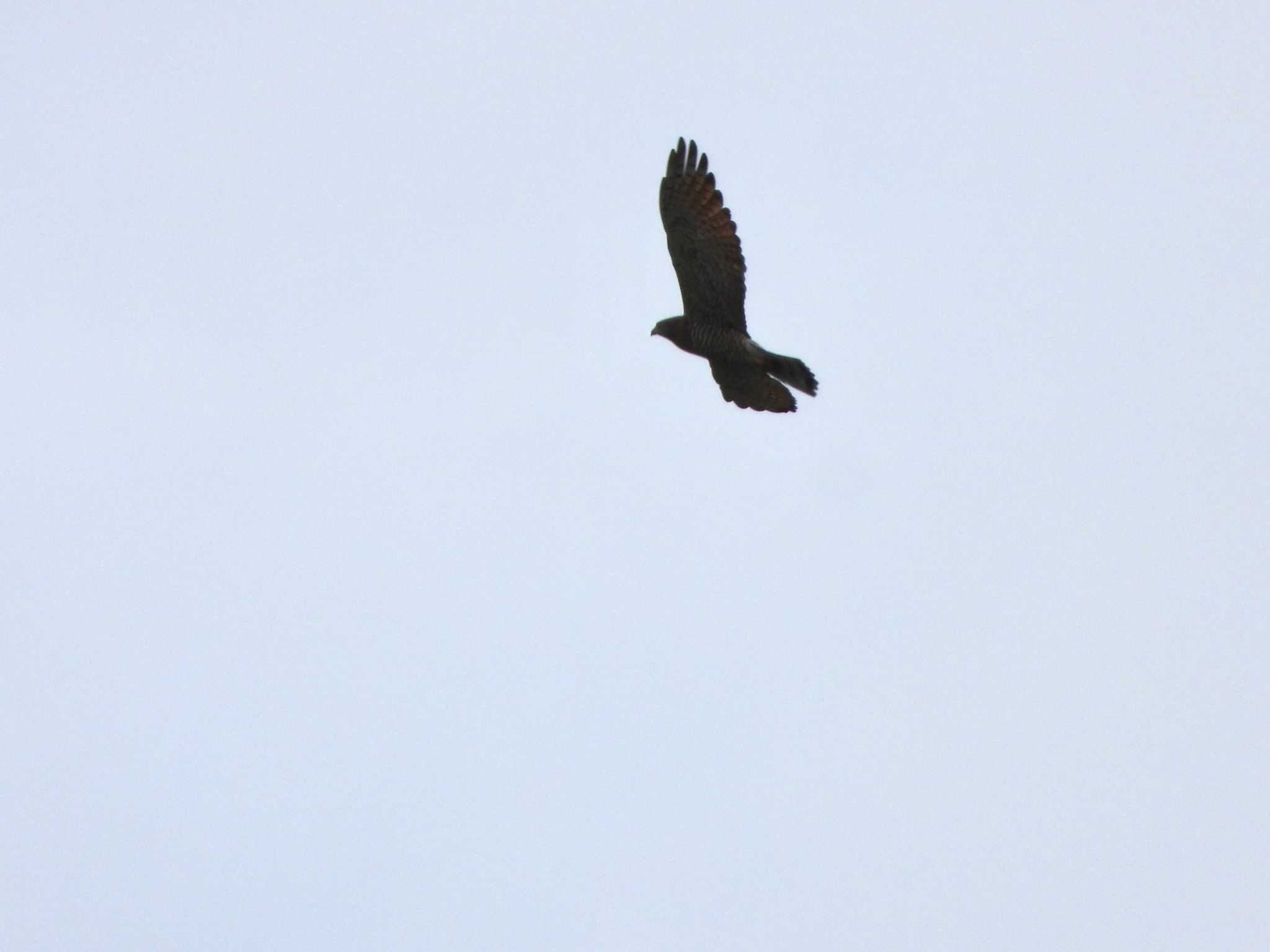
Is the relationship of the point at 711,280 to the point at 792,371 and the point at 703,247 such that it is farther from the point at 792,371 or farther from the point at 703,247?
the point at 792,371

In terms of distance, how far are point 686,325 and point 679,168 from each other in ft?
5.76

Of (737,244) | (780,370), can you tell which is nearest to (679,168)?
(737,244)

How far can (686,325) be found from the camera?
19.3m

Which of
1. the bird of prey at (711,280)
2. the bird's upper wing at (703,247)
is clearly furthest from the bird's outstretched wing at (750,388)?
the bird's upper wing at (703,247)

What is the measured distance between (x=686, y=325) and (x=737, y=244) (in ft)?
3.48

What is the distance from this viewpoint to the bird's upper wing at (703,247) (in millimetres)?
19047

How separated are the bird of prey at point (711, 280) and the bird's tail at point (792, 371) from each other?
39cm

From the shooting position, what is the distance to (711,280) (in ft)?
62.5

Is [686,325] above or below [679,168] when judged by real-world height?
below

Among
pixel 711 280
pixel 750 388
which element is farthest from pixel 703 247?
pixel 750 388

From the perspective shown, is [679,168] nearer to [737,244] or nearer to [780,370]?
[737,244]

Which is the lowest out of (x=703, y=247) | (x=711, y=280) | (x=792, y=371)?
(x=792, y=371)

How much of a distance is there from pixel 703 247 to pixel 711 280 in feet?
1.27

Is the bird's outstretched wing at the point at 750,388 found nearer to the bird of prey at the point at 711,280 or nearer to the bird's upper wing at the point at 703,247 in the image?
the bird of prey at the point at 711,280
